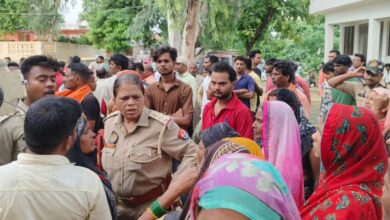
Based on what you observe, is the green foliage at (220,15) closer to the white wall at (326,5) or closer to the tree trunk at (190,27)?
the tree trunk at (190,27)

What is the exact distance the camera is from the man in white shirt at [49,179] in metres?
1.92

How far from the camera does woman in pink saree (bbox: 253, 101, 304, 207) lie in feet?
9.30

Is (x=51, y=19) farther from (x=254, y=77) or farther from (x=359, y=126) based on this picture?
(x=359, y=126)

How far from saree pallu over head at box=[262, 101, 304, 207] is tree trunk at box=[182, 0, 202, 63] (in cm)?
785

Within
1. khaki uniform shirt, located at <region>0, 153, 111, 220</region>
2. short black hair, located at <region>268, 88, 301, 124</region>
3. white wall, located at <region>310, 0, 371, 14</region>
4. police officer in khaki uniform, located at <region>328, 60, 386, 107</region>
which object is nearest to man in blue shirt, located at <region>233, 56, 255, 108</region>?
police officer in khaki uniform, located at <region>328, 60, 386, 107</region>

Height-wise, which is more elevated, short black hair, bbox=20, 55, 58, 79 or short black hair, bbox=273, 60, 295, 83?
short black hair, bbox=20, 55, 58, 79

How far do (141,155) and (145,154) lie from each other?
1.1 inches

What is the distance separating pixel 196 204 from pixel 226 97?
3.03 meters

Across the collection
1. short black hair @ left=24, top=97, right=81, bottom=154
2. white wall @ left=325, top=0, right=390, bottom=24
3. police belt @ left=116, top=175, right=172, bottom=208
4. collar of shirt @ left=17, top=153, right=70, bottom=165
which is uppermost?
white wall @ left=325, top=0, right=390, bottom=24

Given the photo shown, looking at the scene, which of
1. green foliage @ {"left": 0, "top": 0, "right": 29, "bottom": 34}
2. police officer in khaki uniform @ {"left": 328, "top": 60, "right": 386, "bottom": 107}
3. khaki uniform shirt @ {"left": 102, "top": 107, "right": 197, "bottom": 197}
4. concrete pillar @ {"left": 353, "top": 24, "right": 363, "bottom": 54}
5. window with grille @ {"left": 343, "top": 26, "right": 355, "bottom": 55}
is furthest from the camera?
green foliage @ {"left": 0, "top": 0, "right": 29, "bottom": 34}

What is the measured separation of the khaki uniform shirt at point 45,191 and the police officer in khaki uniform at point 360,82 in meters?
4.59

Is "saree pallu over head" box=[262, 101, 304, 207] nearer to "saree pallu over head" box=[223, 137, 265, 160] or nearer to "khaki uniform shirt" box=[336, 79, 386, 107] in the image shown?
"saree pallu over head" box=[223, 137, 265, 160]

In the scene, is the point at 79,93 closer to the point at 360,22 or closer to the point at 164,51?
the point at 164,51

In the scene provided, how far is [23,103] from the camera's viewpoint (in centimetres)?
337
